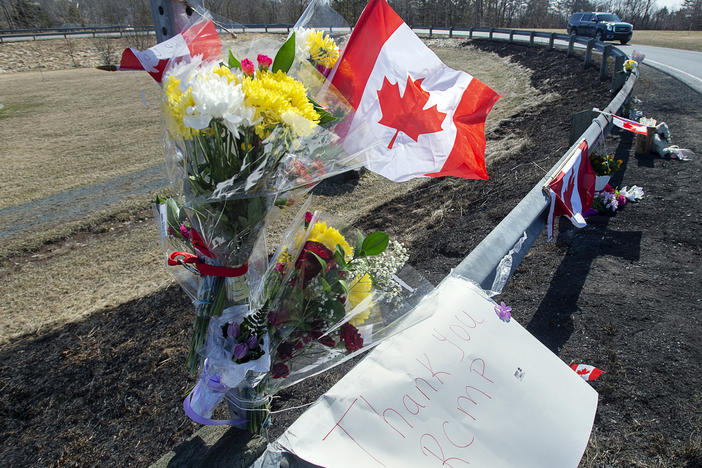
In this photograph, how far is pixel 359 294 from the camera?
164 centimetres

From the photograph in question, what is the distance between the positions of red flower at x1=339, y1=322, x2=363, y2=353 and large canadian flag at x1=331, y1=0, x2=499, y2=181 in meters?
0.61

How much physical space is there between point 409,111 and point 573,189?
2.08 m

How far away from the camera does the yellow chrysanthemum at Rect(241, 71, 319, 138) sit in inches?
48.5

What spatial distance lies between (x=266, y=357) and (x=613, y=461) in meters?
1.70

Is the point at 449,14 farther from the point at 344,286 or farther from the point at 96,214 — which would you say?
the point at 344,286

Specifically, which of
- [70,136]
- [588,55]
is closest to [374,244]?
[70,136]

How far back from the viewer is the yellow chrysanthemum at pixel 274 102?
Result: 4.04 ft

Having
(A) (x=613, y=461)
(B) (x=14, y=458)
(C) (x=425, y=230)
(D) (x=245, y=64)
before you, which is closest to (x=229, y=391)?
(D) (x=245, y=64)

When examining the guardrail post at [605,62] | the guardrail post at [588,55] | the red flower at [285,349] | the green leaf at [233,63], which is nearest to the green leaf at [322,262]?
the red flower at [285,349]

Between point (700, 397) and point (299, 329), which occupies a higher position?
point (299, 329)

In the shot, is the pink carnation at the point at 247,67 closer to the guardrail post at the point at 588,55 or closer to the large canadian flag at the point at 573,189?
the large canadian flag at the point at 573,189

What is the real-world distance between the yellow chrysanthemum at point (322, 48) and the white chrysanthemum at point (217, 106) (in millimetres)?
582

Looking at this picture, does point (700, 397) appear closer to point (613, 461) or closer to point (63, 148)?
point (613, 461)

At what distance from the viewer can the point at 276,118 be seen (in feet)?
4.10
